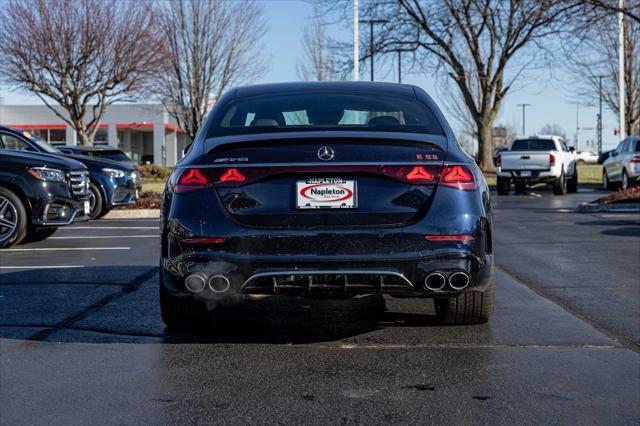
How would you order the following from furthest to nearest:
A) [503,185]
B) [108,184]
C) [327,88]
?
[503,185] → [108,184] → [327,88]

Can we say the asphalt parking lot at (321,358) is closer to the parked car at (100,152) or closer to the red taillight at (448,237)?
the red taillight at (448,237)

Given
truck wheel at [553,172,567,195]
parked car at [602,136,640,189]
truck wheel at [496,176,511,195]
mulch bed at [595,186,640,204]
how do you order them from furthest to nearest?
truck wheel at [496,176,511,195] → truck wheel at [553,172,567,195] → parked car at [602,136,640,189] → mulch bed at [595,186,640,204]

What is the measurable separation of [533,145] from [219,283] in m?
23.1

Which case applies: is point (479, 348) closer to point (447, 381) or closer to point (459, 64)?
point (447, 381)

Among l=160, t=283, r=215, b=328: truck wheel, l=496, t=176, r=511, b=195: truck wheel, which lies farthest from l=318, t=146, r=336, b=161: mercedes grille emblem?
l=496, t=176, r=511, b=195: truck wheel

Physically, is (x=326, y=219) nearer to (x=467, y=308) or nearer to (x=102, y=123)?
(x=467, y=308)

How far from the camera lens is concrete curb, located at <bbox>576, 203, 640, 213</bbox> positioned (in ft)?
56.7

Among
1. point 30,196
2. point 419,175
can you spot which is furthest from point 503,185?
point 419,175

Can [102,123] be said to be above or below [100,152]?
above

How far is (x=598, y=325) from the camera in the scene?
5828 mm

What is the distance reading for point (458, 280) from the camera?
485 centimetres

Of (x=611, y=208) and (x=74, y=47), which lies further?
(x=74, y=47)

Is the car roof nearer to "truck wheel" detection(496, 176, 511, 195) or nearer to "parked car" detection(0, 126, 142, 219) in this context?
"parked car" detection(0, 126, 142, 219)

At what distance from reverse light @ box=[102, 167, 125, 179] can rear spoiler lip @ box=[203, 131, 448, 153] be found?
11035 mm
